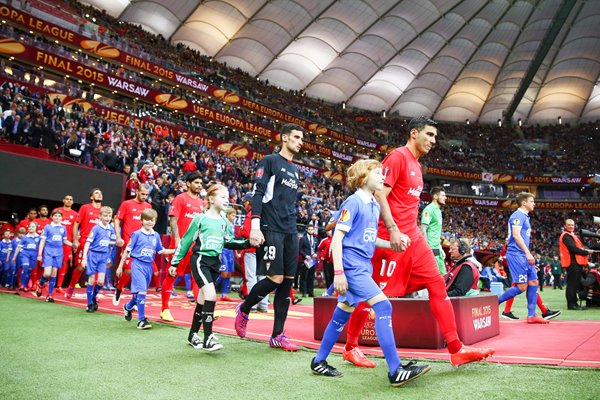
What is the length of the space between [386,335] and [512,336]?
330 cm

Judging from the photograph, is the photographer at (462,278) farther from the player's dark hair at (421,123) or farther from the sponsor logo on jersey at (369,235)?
the sponsor logo on jersey at (369,235)

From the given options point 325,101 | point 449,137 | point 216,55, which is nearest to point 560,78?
point 449,137

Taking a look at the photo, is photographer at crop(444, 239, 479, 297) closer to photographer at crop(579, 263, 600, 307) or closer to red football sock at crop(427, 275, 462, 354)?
red football sock at crop(427, 275, 462, 354)

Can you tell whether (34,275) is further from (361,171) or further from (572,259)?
(572,259)

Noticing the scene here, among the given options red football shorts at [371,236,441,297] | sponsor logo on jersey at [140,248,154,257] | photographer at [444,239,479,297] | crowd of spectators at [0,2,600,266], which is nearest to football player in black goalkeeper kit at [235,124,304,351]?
red football shorts at [371,236,441,297]

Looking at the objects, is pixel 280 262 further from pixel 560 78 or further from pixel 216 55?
pixel 560 78

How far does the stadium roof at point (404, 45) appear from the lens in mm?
39125

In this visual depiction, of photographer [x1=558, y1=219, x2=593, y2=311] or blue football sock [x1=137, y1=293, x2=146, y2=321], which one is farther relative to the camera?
photographer [x1=558, y1=219, x2=593, y2=311]

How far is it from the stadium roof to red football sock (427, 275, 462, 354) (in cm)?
3741

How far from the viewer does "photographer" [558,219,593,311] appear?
32.6 ft

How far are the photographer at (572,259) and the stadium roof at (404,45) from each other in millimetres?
30684

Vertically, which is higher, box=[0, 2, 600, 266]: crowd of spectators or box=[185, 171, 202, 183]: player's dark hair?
box=[0, 2, 600, 266]: crowd of spectators

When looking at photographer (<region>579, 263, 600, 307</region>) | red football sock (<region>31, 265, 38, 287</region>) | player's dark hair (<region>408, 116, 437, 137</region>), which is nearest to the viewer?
player's dark hair (<region>408, 116, 437, 137</region>)

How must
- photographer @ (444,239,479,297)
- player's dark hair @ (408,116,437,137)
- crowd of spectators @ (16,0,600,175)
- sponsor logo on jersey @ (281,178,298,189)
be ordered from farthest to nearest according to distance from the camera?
crowd of spectators @ (16,0,600,175) < photographer @ (444,239,479,297) < sponsor logo on jersey @ (281,178,298,189) < player's dark hair @ (408,116,437,137)
